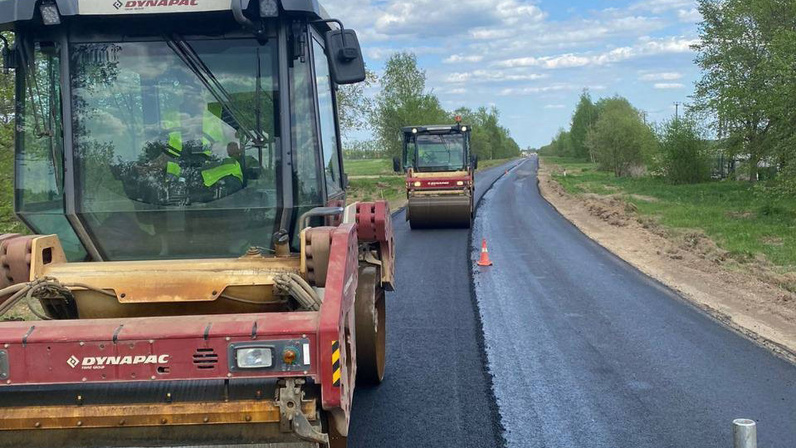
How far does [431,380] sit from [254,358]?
9.33 ft

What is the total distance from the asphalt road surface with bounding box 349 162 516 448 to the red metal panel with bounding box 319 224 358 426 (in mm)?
1232

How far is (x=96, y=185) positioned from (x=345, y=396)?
2.09 metres

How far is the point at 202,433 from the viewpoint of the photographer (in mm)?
3076

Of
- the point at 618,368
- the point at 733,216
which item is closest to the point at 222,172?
the point at 618,368

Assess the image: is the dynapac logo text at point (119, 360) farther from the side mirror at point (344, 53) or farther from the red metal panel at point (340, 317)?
the side mirror at point (344, 53)

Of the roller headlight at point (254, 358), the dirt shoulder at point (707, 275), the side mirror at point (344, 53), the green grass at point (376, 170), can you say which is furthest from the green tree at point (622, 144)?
the roller headlight at point (254, 358)

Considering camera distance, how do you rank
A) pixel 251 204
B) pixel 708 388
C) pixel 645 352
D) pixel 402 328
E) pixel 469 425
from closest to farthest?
pixel 251 204, pixel 469 425, pixel 708 388, pixel 645 352, pixel 402 328

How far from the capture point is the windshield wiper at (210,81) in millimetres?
3965

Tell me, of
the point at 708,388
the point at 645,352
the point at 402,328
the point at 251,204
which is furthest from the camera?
the point at 402,328

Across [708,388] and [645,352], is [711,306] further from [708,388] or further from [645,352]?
[708,388]

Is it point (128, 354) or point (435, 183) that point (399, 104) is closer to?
point (435, 183)

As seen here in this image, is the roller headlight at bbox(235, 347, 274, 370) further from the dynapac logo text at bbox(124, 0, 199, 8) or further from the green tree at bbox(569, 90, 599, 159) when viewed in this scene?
the green tree at bbox(569, 90, 599, 159)

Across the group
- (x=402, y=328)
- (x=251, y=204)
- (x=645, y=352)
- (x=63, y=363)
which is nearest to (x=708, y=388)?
(x=645, y=352)

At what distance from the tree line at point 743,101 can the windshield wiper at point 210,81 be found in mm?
14512
